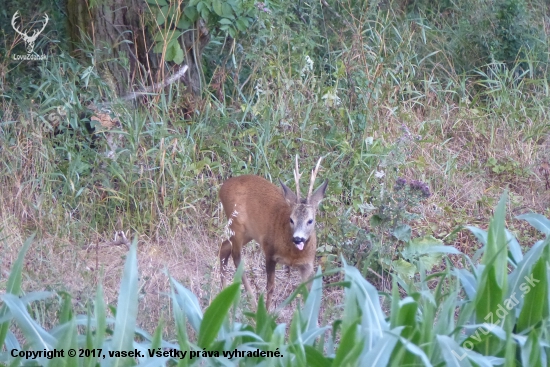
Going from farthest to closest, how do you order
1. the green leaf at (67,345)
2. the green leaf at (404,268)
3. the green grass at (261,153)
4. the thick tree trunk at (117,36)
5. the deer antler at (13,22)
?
the deer antler at (13,22) < the thick tree trunk at (117,36) < the green grass at (261,153) < the green leaf at (404,268) < the green leaf at (67,345)

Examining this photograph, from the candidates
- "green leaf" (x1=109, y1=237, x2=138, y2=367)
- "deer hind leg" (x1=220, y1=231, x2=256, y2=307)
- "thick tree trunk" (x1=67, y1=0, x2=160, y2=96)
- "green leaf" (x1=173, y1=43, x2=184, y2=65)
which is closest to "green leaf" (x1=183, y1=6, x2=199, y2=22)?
"green leaf" (x1=173, y1=43, x2=184, y2=65)

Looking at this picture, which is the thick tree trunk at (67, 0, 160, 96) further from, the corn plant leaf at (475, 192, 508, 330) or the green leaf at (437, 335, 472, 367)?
the green leaf at (437, 335, 472, 367)

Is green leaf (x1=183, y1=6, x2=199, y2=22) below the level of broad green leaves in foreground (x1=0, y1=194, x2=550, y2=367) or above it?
below

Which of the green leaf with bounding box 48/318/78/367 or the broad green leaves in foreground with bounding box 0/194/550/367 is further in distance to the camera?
the broad green leaves in foreground with bounding box 0/194/550/367

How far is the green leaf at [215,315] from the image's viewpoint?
10.5 ft

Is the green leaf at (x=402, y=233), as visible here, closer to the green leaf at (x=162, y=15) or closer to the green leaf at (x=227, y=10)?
the green leaf at (x=227, y=10)

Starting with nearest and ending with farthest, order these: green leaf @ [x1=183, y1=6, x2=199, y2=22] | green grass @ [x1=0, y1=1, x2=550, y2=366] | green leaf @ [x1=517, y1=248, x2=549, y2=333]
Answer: green leaf @ [x1=517, y1=248, x2=549, y2=333] → green grass @ [x1=0, y1=1, x2=550, y2=366] → green leaf @ [x1=183, y1=6, x2=199, y2=22]

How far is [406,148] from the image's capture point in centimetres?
766

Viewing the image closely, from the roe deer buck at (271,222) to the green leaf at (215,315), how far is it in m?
2.37

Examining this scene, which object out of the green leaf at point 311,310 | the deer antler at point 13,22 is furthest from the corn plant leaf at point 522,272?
the deer antler at point 13,22

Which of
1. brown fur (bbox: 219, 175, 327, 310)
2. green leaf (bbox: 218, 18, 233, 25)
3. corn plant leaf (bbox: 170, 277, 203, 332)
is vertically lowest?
brown fur (bbox: 219, 175, 327, 310)

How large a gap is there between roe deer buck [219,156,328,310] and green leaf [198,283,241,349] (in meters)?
2.37

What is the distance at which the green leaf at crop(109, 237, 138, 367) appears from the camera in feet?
10.0

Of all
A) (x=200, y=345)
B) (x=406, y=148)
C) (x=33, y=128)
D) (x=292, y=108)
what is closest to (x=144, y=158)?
(x=33, y=128)
